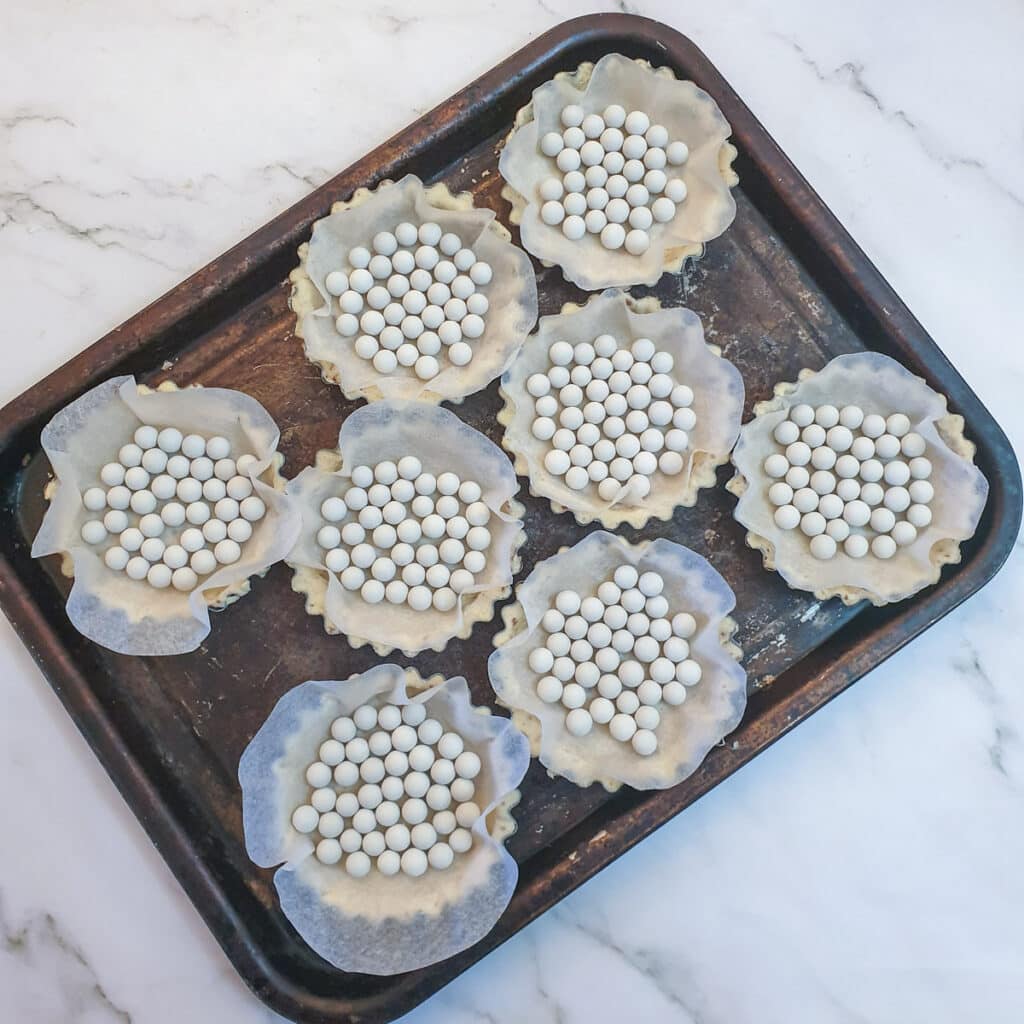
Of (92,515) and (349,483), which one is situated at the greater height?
(349,483)

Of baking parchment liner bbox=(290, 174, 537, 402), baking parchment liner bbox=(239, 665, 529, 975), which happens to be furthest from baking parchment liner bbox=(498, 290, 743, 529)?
baking parchment liner bbox=(239, 665, 529, 975)

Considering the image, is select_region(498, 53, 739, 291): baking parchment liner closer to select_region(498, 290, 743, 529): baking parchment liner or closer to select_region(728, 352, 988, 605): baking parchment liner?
select_region(498, 290, 743, 529): baking parchment liner

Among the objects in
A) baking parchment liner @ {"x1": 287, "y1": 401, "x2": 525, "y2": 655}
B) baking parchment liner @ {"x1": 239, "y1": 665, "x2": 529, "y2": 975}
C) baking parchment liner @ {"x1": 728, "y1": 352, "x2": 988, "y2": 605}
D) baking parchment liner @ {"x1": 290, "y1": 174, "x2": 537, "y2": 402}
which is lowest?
baking parchment liner @ {"x1": 239, "y1": 665, "x2": 529, "y2": 975}

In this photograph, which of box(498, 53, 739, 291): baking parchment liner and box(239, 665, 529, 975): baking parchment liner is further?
box(498, 53, 739, 291): baking parchment liner

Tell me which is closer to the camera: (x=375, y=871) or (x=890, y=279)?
(x=375, y=871)

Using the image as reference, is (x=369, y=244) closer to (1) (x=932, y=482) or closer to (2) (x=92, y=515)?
(2) (x=92, y=515)

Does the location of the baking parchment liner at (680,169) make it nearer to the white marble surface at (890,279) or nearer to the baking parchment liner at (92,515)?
the white marble surface at (890,279)

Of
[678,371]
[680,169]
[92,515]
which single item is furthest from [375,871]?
[680,169]

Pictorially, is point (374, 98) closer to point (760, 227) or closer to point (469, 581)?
point (760, 227)
